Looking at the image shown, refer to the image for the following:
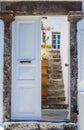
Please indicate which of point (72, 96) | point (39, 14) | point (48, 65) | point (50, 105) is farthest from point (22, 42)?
point (48, 65)

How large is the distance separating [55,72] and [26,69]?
4.69 metres

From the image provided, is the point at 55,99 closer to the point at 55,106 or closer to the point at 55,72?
the point at 55,106

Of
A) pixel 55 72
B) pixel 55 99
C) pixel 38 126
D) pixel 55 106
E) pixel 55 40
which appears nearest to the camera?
pixel 38 126

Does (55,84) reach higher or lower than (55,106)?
higher

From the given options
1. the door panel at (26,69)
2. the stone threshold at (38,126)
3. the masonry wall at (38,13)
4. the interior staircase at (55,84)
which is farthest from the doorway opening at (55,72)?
the masonry wall at (38,13)

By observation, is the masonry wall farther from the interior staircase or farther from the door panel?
the interior staircase

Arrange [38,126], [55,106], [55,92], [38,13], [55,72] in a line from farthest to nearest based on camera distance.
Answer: [55,72]
[55,92]
[55,106]
[38,13]
[38,126]

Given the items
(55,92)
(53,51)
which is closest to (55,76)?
(55,92)

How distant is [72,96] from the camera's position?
858 centimetres

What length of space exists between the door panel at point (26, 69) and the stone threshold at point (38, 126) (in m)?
0.30

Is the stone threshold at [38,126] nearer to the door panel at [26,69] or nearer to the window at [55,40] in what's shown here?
the door panel at [26,69]

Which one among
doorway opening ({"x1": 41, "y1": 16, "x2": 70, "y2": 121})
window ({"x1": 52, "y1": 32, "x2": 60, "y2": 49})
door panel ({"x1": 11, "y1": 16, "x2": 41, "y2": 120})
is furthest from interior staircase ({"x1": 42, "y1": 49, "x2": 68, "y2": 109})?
door panel ({"x1": 11, "y1": 16, "x2": 41, "y2": 120})

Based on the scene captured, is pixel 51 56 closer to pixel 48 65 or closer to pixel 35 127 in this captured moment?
pixel 48 65

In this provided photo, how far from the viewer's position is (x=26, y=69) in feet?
29.1
